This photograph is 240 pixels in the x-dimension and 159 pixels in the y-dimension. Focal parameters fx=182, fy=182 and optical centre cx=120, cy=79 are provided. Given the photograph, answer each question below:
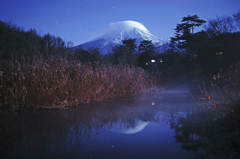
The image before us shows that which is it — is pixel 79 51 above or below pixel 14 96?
above

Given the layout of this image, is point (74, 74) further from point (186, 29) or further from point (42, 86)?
point (186, 29)

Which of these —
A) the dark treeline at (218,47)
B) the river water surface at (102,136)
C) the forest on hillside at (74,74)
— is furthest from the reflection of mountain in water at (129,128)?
the dark treeline at (218,47)

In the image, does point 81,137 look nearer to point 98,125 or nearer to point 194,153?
point 98,125

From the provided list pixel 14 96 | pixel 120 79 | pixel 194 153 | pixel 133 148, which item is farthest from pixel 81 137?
pixel 120 79

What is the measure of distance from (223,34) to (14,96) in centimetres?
1727

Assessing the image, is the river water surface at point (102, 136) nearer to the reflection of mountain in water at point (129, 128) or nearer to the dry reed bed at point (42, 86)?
the reflection of mountain in water at point (129, 128)

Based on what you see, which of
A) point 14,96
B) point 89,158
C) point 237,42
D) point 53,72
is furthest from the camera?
point 237,42

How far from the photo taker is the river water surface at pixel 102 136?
2.54 m

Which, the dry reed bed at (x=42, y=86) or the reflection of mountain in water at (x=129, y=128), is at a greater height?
the dry reed bed at (x=42, y=86)

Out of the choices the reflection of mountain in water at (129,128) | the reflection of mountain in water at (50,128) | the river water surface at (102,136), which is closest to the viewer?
the river water surface at (102,136)

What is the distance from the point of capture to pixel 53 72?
6.11 metres

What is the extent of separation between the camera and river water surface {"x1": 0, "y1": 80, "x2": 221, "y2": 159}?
2543mm

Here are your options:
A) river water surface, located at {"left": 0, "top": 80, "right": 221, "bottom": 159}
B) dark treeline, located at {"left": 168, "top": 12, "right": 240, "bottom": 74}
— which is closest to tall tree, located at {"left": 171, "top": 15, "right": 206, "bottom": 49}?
dark treeline, located at {"left": 168, "top": 12, "right": 240, "bottom": 74}

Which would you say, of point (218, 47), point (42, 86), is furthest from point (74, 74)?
point (218, 47)
